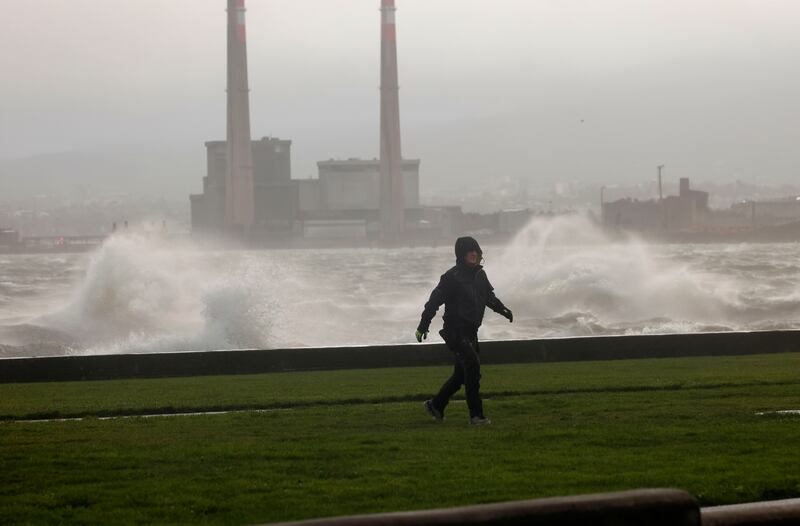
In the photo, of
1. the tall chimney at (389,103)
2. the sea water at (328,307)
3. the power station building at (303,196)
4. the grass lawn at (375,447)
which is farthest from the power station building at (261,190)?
the grass lawn at (375,447)

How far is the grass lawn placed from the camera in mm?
6301

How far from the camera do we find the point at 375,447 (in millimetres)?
8117

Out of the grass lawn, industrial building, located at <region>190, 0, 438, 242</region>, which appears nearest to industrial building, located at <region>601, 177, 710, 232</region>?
industrial building, located at <region>190, 0, 438, 242</region>

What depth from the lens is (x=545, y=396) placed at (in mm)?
11242

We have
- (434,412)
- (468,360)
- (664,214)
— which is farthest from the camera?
(664,214)

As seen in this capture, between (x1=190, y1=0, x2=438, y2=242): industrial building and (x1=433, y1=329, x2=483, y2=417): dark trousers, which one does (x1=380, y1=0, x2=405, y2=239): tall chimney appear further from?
(x1=433, y1=329, x2=483, y2=417): dark trousers

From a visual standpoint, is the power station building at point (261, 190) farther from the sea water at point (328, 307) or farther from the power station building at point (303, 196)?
the sea water at point (328, 307)

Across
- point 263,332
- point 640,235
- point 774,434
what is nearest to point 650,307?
point 263,332

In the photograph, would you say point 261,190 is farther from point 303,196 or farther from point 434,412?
point 434,412

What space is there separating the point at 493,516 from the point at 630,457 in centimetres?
363

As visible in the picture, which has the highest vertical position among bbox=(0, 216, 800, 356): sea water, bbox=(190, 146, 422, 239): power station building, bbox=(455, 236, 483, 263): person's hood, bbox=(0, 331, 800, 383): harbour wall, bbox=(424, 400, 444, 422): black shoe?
bbox=(190, 146, 422, 239): power station building

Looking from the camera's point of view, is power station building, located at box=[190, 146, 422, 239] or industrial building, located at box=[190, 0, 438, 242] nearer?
industrial building, located at box=[190, 0, 438, 242]

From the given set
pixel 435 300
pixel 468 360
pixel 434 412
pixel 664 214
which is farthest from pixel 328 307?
pixel 664 214

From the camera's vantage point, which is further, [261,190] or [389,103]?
[261,190]
